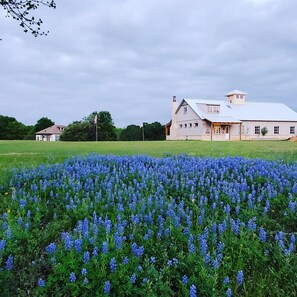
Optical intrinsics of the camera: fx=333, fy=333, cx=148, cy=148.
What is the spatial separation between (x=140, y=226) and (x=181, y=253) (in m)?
0.80

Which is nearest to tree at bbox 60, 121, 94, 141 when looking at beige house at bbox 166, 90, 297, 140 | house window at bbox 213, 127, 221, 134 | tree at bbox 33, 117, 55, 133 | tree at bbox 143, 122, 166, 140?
tree at bbox 143, 122, 166, 140

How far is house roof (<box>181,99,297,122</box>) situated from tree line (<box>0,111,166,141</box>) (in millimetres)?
10128

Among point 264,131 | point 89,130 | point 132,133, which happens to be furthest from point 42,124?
point 264,131

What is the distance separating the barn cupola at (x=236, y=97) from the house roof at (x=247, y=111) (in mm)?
723

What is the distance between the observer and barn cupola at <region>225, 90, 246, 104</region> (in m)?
54.4

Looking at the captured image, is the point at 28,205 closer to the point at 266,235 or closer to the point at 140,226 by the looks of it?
the point at 140,226

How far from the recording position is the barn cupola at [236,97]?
54.4 metres

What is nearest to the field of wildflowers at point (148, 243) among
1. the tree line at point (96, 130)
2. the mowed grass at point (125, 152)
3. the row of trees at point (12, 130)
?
the mowed grass at point (125, 152)

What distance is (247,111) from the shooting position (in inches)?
2100

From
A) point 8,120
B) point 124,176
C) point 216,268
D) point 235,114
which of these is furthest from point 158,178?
point 8,120

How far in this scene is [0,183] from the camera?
583cm

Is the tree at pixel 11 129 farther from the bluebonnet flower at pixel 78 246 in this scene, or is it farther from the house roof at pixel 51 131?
the bluebonnet flower at pixel 78 246

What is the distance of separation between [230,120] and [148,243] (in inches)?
1899

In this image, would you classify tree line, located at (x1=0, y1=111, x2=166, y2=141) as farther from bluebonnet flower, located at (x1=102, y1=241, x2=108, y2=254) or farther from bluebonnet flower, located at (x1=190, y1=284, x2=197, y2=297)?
bluebonnet flower, located at (x1=190, y1=284, x2=197, y2=297)
